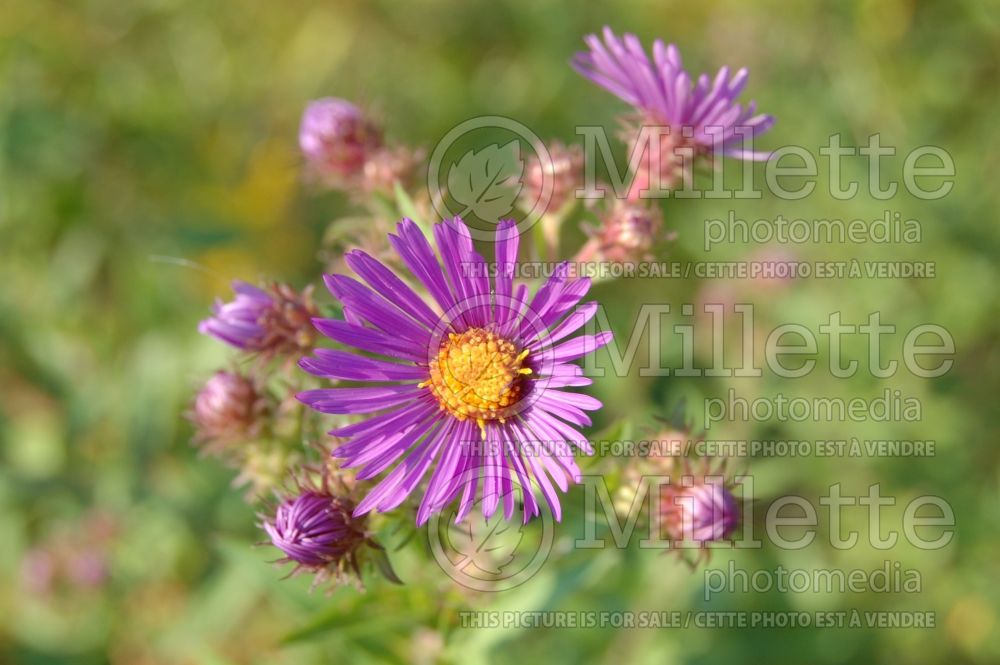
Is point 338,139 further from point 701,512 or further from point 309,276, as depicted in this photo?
point 309,276

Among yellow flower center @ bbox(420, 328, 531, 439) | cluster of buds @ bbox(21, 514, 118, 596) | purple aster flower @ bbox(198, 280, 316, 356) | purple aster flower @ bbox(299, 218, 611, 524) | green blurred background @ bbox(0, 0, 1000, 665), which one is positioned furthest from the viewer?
cluster of buds @ bbox(21, 514, 118, 596)

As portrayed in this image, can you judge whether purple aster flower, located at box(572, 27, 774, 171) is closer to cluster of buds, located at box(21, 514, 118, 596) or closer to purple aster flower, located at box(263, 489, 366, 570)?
purple aster flower, located at box(263, 489, 366, 570)

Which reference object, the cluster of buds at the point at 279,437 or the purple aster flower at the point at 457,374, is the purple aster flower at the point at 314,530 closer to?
the cluster of buds at the point at 279,437

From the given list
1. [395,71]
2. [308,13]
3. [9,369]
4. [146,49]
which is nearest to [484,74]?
[395,71]

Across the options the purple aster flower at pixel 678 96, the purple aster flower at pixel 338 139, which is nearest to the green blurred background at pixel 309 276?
the purple aster flower at pixel 338 139

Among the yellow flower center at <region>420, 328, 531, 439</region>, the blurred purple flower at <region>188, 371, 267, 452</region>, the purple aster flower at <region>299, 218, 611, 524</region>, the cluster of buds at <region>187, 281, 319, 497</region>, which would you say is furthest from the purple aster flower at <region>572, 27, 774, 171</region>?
the blurred purple flower at <region>188, 371, 267, 452</region>

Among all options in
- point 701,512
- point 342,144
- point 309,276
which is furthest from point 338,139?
point 309,276

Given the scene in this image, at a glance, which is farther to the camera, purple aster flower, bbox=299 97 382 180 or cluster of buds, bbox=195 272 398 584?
purple aster flower, bbox=299 97 382 180
